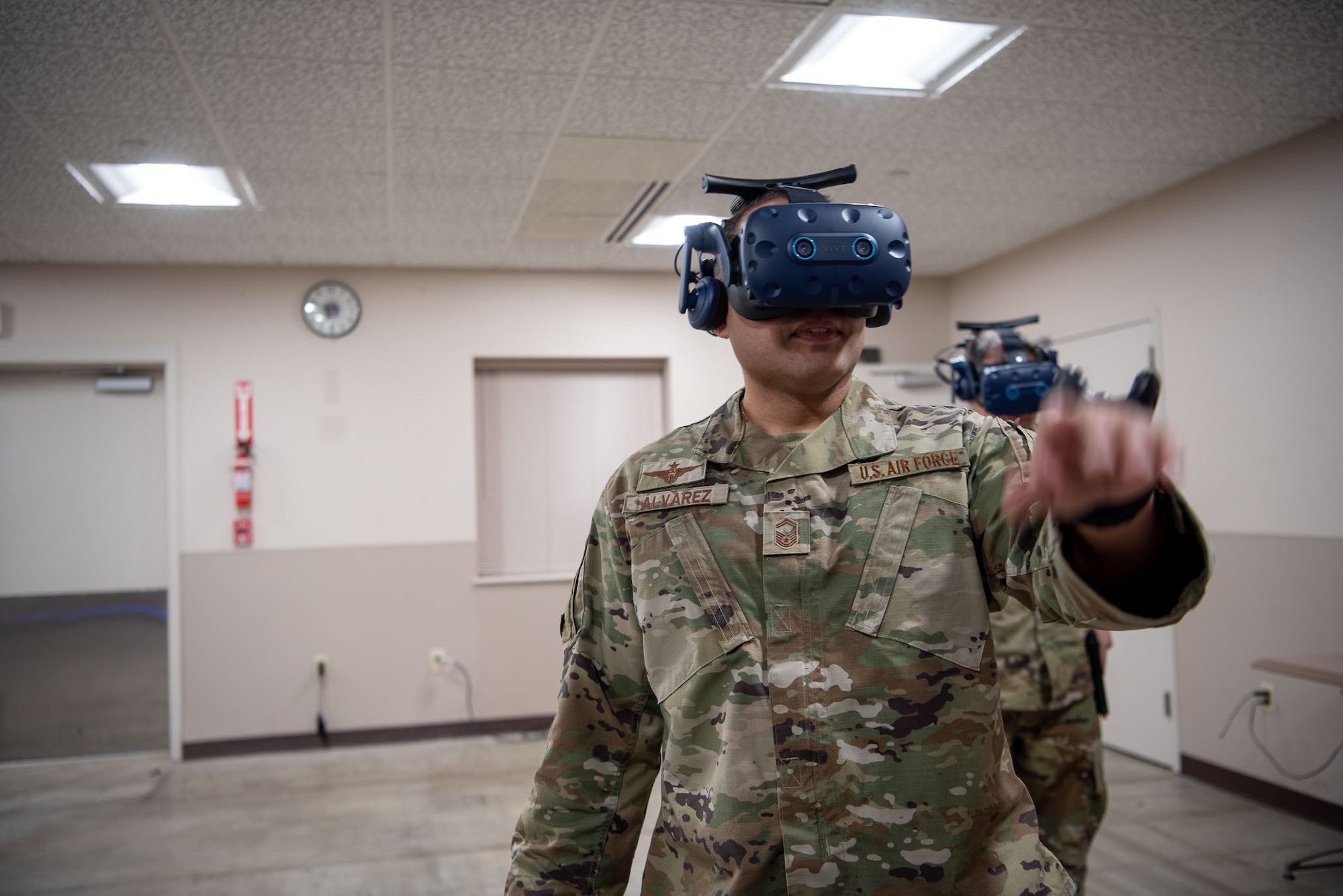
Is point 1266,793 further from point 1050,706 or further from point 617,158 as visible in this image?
point 617,158

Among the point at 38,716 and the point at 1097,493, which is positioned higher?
the point at 1097,493

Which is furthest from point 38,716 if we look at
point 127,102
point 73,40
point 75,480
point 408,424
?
point 73,40

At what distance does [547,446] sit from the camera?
17.6 feet

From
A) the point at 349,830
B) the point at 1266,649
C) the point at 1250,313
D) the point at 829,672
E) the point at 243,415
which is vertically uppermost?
the point at 1250,313

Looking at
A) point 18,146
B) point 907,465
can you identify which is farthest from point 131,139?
point 907,465

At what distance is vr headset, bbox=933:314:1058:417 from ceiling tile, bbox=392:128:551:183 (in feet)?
5.19

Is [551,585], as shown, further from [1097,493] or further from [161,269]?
[1097,493]

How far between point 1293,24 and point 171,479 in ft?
15.9

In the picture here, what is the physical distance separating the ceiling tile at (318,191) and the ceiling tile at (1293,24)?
2751mm

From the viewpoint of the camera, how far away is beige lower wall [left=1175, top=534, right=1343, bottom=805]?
329 cm

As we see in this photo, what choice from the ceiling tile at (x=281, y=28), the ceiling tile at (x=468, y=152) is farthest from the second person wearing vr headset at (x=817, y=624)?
the ceiling tile at (x=468, y=152)

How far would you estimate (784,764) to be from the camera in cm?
100

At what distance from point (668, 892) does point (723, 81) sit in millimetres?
2302

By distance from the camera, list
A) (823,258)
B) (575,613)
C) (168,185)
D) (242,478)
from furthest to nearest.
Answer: (242,478)
(168,185)
(575,613)
(823,258)
